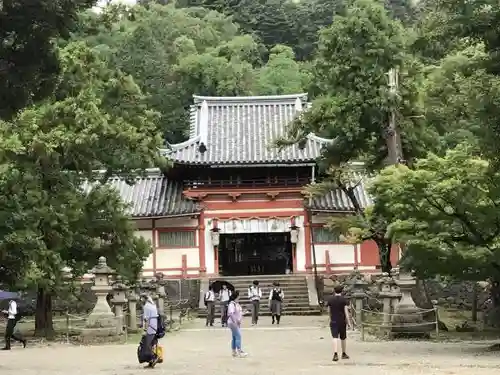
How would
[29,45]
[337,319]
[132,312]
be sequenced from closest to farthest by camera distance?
[29,45]
[337,319]
[132,312]

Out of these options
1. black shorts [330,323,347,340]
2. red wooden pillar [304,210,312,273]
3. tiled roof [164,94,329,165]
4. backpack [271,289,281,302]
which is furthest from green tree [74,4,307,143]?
black shorts [330,323,347,340]

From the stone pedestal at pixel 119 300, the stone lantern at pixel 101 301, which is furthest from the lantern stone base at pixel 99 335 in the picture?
the stone pedestal at pixel 119 300

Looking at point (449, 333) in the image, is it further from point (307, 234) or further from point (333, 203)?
point (333, 203)

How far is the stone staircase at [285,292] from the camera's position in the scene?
106 feet

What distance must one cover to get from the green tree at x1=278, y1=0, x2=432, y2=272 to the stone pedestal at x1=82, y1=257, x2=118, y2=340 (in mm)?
8284

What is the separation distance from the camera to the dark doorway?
129 feet

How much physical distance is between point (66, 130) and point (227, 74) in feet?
124

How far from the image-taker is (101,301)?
2197 centimetres

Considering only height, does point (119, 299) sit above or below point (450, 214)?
below

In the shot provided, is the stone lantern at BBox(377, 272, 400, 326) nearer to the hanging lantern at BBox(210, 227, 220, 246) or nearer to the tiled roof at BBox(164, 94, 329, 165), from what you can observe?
the tiled roof at BBox(164, 94, 329, 165)

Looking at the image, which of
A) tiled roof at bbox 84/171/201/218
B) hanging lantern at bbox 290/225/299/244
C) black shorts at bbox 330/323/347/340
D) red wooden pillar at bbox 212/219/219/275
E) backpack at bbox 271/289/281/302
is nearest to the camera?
black shorts at bbox 330/323/347/340

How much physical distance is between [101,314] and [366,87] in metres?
11.1

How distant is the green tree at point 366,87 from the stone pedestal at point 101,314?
8284mm

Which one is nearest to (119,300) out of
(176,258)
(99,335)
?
(99,335)
